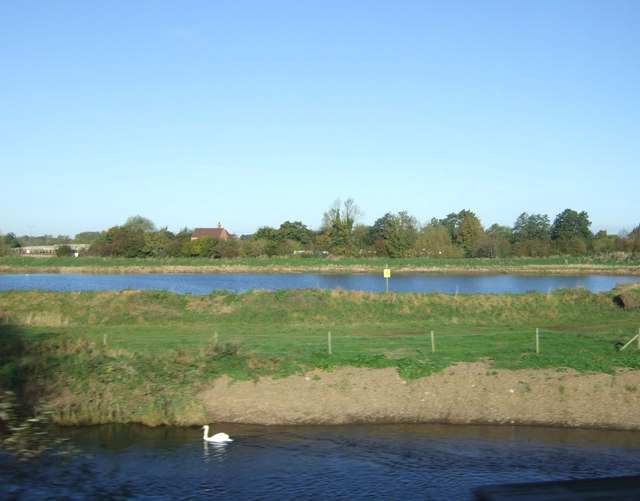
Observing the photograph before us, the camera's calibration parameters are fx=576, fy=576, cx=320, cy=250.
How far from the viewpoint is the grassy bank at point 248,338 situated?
16.7 metres

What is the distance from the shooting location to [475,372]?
18.4m

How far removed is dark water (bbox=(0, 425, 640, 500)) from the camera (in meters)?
11.3

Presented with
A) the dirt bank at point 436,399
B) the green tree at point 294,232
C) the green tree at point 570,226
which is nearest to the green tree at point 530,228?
the green tree at point 570,226

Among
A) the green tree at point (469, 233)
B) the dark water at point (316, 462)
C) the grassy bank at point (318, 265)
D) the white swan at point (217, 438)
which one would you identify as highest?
the green tree at point (469, 233)

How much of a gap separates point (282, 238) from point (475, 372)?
355 feet

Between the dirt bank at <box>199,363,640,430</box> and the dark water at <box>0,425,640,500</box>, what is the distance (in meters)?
0.49

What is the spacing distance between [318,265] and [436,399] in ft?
271

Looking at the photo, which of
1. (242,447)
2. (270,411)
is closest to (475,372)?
(270,411)

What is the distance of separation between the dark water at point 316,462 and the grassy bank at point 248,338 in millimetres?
1444

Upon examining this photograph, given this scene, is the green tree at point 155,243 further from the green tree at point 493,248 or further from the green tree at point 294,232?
the green tree at point 493,248

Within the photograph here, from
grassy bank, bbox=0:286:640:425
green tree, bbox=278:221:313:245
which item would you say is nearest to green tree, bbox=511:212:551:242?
green tree, bbox=278:221:313:245

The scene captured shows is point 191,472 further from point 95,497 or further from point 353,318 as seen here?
point 353,318

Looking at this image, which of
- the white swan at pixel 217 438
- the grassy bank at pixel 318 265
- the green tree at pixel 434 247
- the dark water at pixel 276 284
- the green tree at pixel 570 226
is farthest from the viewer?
the green tree at pixel 570 226

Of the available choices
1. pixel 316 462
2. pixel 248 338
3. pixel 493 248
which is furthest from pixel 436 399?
pixel 493 248
